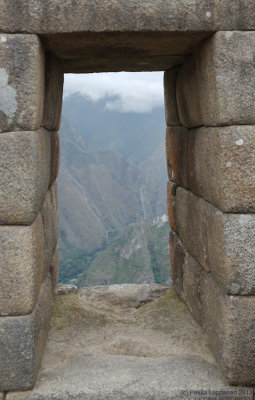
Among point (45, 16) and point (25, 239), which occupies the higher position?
point (45, 16)

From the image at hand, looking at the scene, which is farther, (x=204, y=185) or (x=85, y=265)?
(x=85, y=265)

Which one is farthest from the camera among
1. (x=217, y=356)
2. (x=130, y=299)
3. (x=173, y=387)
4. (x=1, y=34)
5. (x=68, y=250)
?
(x=68, y=250)

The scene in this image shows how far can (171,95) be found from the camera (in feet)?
12.6

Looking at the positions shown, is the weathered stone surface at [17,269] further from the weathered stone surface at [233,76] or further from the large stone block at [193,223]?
the weathered stone surface at [233,76]

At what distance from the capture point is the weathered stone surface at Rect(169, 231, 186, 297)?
13.2 feet

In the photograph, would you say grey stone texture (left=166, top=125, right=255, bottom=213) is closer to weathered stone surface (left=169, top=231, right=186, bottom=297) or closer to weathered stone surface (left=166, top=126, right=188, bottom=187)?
weathered stone surface (left=166, top=126, right=188, bottom=187)

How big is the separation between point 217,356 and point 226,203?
115 cm

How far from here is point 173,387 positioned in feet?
8.50

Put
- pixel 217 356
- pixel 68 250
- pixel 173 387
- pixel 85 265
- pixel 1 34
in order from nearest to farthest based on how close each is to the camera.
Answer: pixel 1 34
pixel 173 387
pixel 217 356
pixel 85 265
pixel 68 250

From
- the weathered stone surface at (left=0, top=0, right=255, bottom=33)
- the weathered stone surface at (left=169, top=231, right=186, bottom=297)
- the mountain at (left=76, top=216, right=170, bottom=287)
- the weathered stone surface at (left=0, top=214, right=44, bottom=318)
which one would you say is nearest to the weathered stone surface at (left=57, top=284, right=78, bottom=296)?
the weathered stone surface at (left=169, top=231, right=186, bottom=297)

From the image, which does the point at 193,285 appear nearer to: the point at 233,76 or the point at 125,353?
the point at 125,353

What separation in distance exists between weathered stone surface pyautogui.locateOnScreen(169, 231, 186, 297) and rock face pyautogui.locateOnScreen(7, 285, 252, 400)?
0.46ft

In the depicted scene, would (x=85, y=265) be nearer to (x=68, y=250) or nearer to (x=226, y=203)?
(x=68, y=250)

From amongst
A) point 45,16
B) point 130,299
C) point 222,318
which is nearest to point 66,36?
point 45,16
